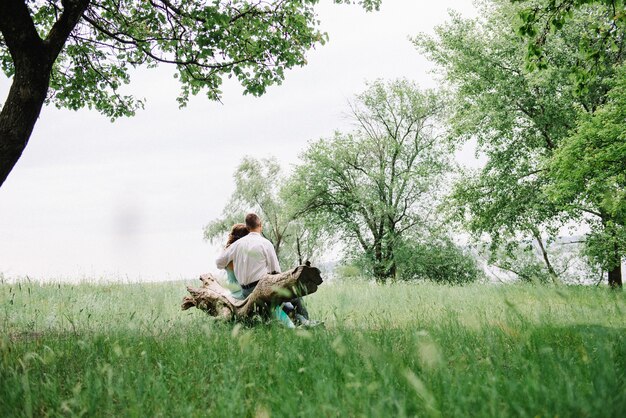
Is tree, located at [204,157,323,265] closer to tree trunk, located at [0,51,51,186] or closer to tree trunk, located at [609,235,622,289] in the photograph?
tree trunk, located at [609,235,622,289]

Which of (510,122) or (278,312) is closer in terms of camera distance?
(278,312)

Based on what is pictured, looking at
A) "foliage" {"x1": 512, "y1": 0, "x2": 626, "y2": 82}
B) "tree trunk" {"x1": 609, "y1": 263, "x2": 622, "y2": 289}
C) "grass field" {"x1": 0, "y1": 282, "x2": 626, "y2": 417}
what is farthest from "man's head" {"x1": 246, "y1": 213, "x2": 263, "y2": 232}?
"tree trunk" {"x1": 609, "y1": 263, "x2": 622, "y2": 289}

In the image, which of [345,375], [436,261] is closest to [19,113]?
[345,375]

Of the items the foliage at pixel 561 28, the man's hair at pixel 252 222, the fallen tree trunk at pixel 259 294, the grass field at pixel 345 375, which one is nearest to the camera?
the grass field at pixel 345 375

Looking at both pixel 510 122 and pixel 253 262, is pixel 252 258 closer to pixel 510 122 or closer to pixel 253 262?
pixel 253 262

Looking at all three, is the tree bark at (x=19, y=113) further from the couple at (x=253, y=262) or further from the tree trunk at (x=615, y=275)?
the tree trunk at (x=615, y=275)

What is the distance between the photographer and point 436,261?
36.0 m

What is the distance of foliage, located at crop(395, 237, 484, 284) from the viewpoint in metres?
34.0

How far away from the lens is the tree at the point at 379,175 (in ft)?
115

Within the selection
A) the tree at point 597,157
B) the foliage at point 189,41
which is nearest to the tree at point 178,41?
the foliage at point 189,41

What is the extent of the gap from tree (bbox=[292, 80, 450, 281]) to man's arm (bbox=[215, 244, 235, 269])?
2670cm

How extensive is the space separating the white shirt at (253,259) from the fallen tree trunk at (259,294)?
454mm

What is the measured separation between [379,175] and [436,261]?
8.54 m

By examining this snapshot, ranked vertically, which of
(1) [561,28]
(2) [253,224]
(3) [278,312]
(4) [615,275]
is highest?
(1) [561,28]
